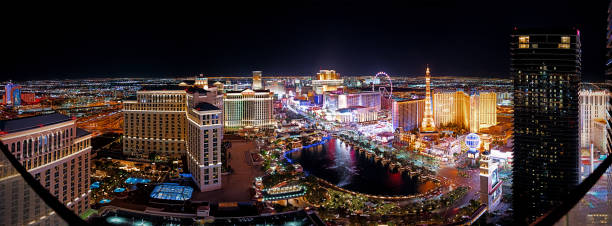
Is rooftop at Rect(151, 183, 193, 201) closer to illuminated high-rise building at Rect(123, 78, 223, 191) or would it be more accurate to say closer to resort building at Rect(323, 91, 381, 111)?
illuminated high-rise building at Rect(123, 78, 223, 191)

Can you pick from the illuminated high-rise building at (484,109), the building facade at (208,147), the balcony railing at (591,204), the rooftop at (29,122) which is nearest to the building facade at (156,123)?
the building facade at (208,147)

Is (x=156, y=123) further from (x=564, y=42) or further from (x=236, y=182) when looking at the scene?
(x=564, y=42)

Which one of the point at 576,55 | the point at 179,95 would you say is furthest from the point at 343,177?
the point at 576,55

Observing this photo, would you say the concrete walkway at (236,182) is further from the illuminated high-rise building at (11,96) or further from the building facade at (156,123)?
the illuminated high-rise building at (11,96)

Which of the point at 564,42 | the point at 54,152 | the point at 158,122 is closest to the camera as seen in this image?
the point at 54,152

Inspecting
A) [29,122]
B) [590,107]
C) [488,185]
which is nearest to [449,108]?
[590,107]

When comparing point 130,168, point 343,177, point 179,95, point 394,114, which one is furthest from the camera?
point 394,114

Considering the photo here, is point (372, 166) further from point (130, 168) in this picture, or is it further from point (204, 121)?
point (130, 168)
